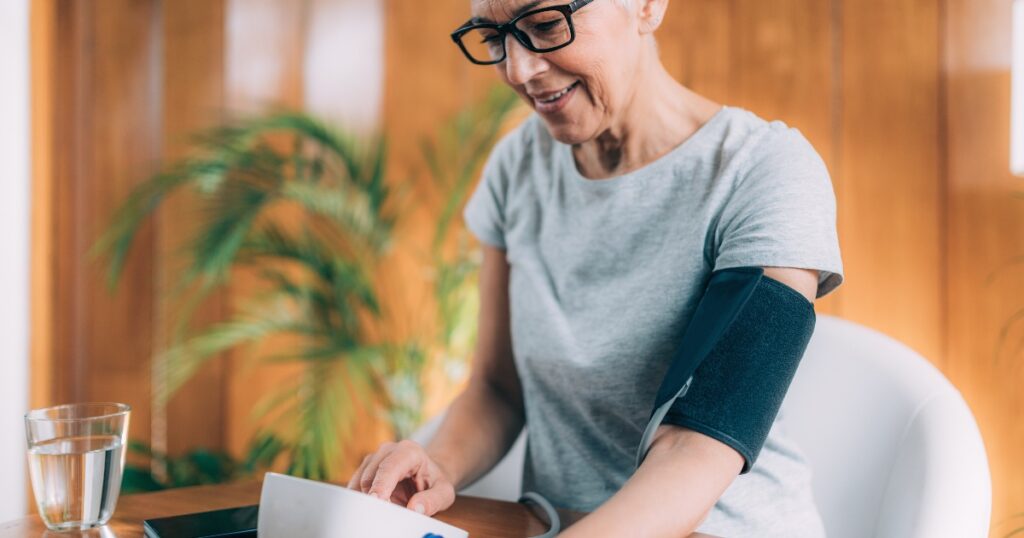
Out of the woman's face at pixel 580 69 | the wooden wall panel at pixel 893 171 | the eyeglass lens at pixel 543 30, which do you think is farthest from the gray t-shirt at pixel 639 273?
the wooden wall panel at pixel 893 171

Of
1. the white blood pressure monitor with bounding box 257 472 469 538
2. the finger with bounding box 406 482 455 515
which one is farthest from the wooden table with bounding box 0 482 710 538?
the white blood pressure monitor with bounding box 257 472 469 538

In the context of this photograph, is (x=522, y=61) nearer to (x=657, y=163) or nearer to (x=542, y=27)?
(x=542, y=27)

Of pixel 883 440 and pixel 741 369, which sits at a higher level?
pixel 741 369

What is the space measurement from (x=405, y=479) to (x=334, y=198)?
1.53 m

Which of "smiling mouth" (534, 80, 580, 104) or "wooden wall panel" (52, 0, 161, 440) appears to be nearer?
"smiling mouth" (534, 80, 580, 104)

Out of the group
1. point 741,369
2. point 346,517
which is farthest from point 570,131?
point 346,517

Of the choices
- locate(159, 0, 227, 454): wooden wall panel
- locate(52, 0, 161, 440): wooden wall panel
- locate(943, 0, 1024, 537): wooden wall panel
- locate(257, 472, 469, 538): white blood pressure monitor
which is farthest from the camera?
locate(159, 0, 227, 454): wooden wall panel

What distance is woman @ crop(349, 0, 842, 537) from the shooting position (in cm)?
89

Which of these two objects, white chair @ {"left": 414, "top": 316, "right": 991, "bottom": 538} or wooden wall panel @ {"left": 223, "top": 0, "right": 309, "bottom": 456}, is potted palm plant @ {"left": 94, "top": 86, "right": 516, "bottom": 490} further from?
white chair @ {"left": 414, "top": 316, "right": 991, "bottom": 538}

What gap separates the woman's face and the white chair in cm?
49

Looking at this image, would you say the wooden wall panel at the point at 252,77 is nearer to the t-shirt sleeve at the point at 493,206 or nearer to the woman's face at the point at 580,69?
the t-shirt sleeve at the point at 493,206

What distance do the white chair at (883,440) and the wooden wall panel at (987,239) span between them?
1.02 m

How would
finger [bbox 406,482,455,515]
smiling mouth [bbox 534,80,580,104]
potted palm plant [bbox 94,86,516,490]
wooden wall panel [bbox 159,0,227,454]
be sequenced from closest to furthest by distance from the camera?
finger [bbox 406,482,455,515], smiling mouth [bbox 534,80,580,104], potted palm plant [bbox 94,86,516,490], wooden wall panel [bbox 159,0,227,454]

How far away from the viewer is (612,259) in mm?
1092
